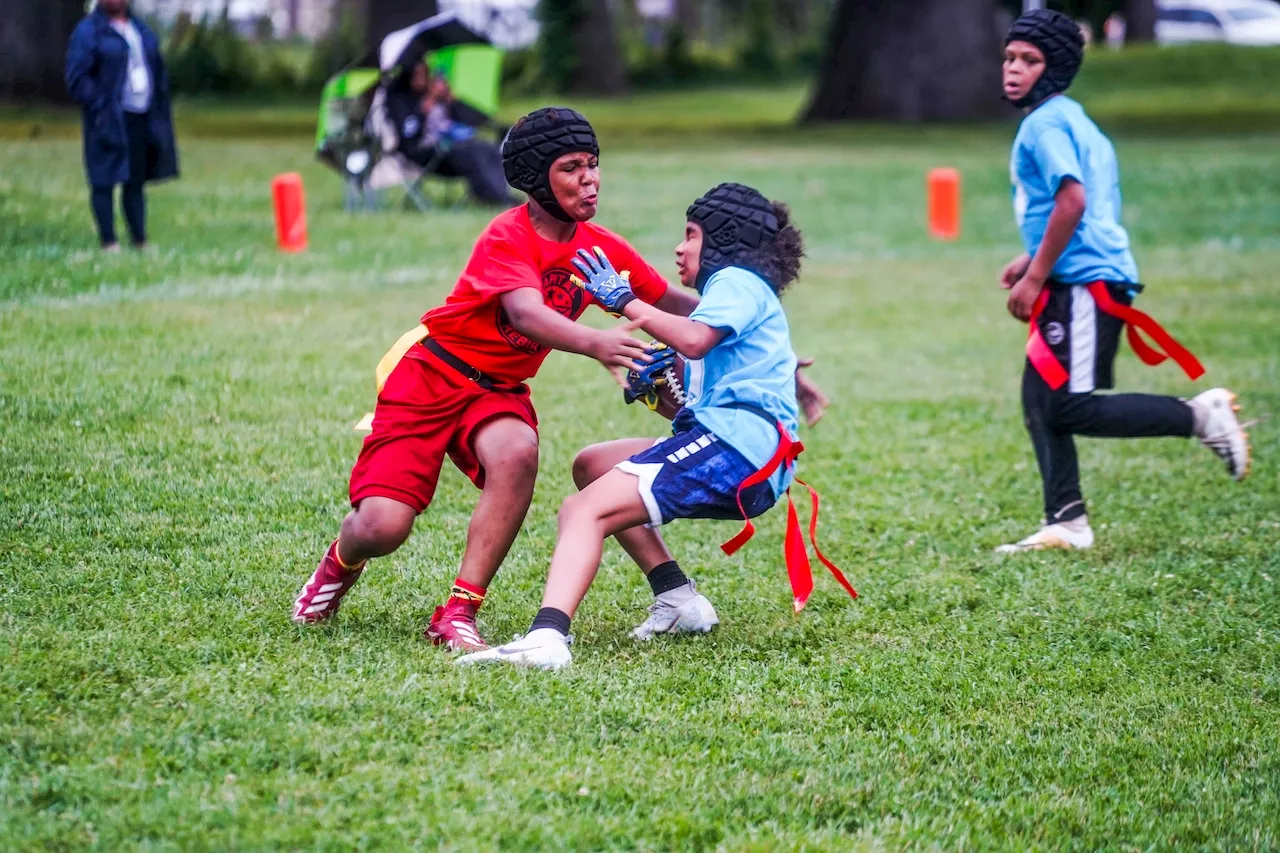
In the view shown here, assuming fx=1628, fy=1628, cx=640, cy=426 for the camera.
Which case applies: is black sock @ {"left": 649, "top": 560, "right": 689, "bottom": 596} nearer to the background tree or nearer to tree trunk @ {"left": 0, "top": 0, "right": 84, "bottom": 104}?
tree trunk @ {"left": 0, "top": 0, "right": 84, "bottom": 104}

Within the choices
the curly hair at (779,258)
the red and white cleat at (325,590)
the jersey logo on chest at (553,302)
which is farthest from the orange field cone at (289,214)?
the curly hair at (779,258)

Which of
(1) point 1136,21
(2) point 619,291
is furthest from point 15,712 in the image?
(1) point 1136,21

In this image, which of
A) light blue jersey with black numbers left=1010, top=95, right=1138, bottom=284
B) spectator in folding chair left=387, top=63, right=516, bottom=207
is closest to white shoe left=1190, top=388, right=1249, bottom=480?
light blue jersey with black numbers left=1010, top=95, right=1138, bottom=284

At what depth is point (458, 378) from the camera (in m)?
4.61

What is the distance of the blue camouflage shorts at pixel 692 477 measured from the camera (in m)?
4.38

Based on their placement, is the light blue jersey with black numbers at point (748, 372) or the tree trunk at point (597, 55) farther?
the tree trunk at point (597, 55)

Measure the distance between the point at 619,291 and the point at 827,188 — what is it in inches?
646

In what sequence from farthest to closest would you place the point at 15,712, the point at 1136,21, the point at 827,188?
the point at 1136,21 < the point at 827,188 < the point at 15,712

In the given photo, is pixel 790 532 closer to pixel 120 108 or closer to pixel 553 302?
pixel 553 302

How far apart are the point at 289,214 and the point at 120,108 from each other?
6.00 ft

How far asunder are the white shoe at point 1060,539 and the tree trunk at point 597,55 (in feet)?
124

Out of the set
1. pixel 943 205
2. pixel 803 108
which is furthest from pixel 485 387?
pixel 803 108

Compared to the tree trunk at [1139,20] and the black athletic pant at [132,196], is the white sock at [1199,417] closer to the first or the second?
the black athletic pant at [132,196]

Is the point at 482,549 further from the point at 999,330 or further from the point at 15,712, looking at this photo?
the point at 999,330
